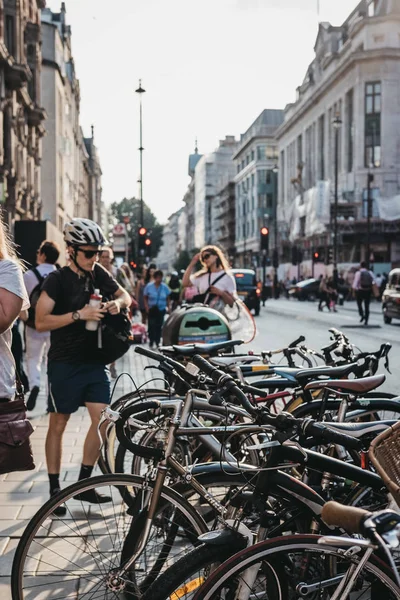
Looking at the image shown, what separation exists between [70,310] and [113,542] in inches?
97.7

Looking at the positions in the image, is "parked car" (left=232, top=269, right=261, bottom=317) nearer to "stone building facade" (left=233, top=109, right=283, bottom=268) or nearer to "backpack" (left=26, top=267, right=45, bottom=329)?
"backpack" (left=26, top=267, right=45, bottom=329)

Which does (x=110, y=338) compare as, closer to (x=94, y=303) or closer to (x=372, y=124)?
(x=94, y=303)

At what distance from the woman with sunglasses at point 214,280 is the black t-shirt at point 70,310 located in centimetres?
383

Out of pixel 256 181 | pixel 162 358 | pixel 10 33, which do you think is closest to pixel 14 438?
pixel 162 358

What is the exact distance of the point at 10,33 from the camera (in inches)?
1489

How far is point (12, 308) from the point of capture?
356cm

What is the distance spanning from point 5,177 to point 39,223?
42.2ft

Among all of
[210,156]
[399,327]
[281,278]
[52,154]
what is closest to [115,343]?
[399,327]

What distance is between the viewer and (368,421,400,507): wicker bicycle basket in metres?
2.41

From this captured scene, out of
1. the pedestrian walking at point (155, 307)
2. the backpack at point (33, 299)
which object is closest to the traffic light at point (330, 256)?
the pedestrian walking at point (155, 307)

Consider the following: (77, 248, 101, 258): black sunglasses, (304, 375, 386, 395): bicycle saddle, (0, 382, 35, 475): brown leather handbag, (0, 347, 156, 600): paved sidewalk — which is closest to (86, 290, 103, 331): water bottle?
(77, 248, 101, 258): black sunglasses

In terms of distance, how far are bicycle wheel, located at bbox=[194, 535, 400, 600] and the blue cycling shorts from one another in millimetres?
3135

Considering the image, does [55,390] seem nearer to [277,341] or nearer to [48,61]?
[277,341]

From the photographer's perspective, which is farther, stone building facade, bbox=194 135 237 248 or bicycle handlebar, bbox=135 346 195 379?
stone building facade, bbox=194 135 237 248
